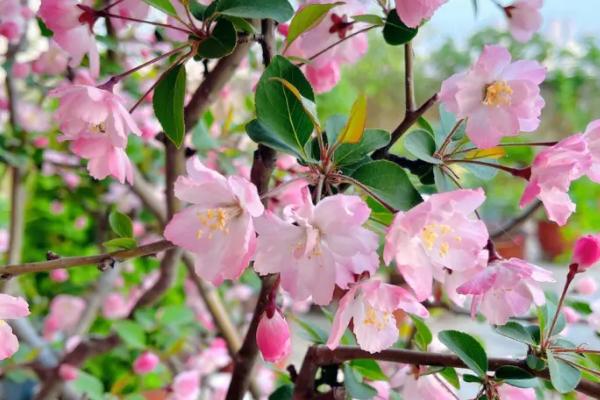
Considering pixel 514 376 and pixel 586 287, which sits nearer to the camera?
pixel 514 376

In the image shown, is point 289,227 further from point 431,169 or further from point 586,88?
point 586,88

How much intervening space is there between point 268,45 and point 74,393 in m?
0.83

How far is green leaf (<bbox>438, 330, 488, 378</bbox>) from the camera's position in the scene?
0.49 m

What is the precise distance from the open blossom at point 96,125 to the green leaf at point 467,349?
28 cm

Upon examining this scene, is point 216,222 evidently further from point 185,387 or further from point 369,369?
point 185,387

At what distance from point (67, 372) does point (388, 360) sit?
70 centimetres

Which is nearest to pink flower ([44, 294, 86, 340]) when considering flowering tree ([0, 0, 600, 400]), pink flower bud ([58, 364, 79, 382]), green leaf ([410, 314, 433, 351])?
pink flower bud ([58, 364, 79, 382])

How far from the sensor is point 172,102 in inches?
18.4

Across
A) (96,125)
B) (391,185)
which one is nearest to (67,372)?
(96,125)

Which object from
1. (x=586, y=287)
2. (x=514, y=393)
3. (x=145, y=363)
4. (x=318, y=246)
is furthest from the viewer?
(x=145, y=363)

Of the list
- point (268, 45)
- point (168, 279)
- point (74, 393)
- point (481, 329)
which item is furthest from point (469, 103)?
point (481, 329)

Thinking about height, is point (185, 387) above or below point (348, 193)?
below

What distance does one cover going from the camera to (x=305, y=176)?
0.43 metres

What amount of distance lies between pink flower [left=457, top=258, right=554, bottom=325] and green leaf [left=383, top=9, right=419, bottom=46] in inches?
7.0
